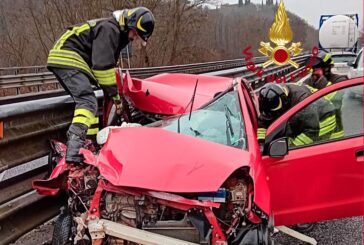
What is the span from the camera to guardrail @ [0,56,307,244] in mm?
3326

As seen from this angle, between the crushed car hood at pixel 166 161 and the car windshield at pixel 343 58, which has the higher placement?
the crushed car hood at pixel 166 161

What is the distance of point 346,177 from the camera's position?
145 inches

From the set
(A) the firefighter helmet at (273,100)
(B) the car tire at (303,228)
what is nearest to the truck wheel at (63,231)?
(A) the firefighter helmet at (273,100)

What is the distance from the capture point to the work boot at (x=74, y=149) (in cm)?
334

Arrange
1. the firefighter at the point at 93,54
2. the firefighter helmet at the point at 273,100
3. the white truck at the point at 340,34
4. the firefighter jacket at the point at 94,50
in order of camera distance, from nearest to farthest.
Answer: the firefighter helmet at the point at 273,100 < the firefighter at the point at 93,54 < the firefighter jacket at the point at 94,50 < the white truck at the point at 340,34

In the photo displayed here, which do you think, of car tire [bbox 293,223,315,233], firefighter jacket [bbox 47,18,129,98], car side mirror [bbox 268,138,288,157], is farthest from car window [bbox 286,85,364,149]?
firefighter jacket [bbox 47,18,129,98]

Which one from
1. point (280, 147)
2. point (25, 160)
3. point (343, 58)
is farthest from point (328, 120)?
point (343, 58)

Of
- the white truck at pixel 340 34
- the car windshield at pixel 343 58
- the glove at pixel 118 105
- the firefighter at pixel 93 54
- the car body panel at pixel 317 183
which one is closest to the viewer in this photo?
the car body panel at pixel 317 183

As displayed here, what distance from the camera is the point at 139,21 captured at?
14.9 ft

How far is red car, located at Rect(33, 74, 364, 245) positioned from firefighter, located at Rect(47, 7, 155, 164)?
0.69 m

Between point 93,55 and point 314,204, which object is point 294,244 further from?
point 93,55

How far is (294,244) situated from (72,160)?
2178mm

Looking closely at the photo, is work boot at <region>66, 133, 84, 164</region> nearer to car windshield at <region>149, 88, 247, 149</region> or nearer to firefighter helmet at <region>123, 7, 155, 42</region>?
car windshield at <region>149, 88, 247, 149</region>

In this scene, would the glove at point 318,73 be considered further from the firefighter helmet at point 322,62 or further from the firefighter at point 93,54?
the firefighter at point 93,54
